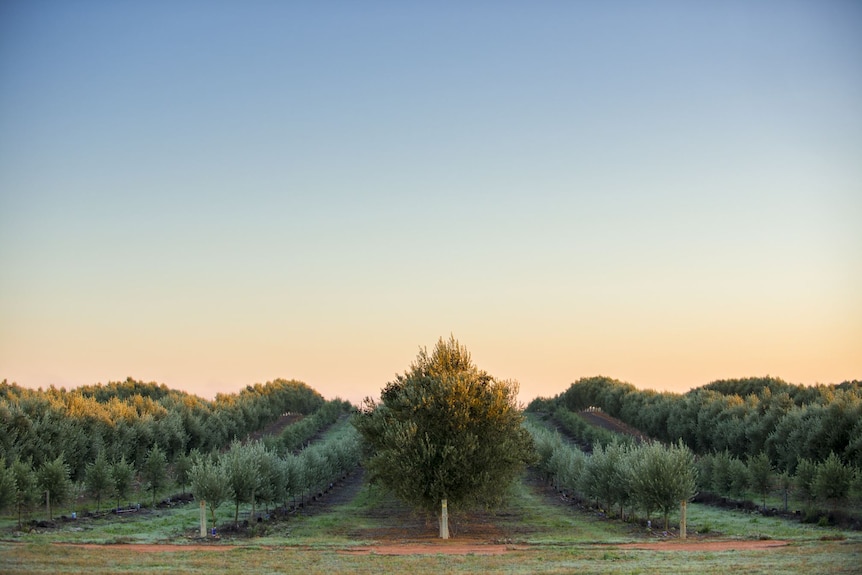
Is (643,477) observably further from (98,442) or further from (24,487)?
(98,442)

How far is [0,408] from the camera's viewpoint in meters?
66.2

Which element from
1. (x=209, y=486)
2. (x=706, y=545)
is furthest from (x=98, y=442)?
(x=706, y=545)

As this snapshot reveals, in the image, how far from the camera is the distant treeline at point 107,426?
2625 inches

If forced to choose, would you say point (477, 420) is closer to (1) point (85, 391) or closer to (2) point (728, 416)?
(2) point (728, 416)

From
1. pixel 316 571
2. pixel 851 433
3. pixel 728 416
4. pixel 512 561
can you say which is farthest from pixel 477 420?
pixel 728 416

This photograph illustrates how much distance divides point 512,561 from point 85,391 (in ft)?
415

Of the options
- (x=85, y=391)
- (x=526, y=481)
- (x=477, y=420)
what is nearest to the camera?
(x=477, y=420)

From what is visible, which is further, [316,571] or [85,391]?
[85,391]

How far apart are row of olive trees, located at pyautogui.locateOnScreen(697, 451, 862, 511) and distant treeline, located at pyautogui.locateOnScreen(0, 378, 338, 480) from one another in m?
51.9

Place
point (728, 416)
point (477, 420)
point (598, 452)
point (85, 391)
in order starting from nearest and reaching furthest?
point (477, 420) → point (598, 452) → point (728, 416) → point (85, 391)

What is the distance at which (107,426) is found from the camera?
7925 centimetres

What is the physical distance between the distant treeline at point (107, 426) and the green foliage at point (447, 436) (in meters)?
27.6

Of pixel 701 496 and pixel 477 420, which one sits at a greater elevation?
pixel 477 420

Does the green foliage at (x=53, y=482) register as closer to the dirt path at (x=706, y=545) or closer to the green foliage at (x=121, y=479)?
the green foliage at (x=121, y=479)
